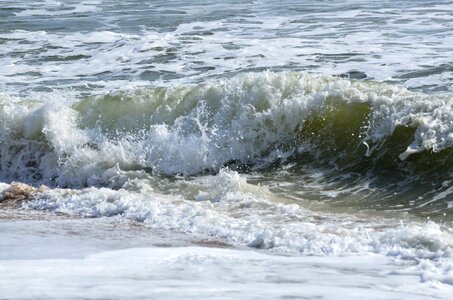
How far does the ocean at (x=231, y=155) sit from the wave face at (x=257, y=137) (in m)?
0.02

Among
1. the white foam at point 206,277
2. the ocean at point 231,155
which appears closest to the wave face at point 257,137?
the ocean at point 231,155

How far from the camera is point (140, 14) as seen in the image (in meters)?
22.7

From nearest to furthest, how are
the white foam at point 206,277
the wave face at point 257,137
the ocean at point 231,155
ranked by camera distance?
the white foam at point 206,277
the ocean at point 231,155
the wave face at point 257,137

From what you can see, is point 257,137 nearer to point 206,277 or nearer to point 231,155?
point 231,155

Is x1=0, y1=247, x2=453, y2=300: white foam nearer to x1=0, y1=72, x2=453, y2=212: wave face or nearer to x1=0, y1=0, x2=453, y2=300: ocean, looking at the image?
x1=0, y1=0, x2=453, y2=300: ocean

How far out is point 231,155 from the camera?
11.4 metres

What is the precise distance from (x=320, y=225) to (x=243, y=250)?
113 centimetres

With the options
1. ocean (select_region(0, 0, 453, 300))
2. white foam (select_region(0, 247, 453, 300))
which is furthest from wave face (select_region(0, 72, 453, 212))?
white foam (select_region(0, 247, 453, 300))

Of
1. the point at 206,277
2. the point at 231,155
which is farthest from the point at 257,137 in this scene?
the point at 206,277

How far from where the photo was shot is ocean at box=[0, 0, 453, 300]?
597 cm

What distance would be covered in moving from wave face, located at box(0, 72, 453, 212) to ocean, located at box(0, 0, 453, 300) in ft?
0.08

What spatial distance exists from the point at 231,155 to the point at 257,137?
43 centimetres

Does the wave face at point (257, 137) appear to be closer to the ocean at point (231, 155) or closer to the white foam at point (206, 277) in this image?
the ocean at point (231, 155)

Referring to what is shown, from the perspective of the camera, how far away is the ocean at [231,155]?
5.97m
